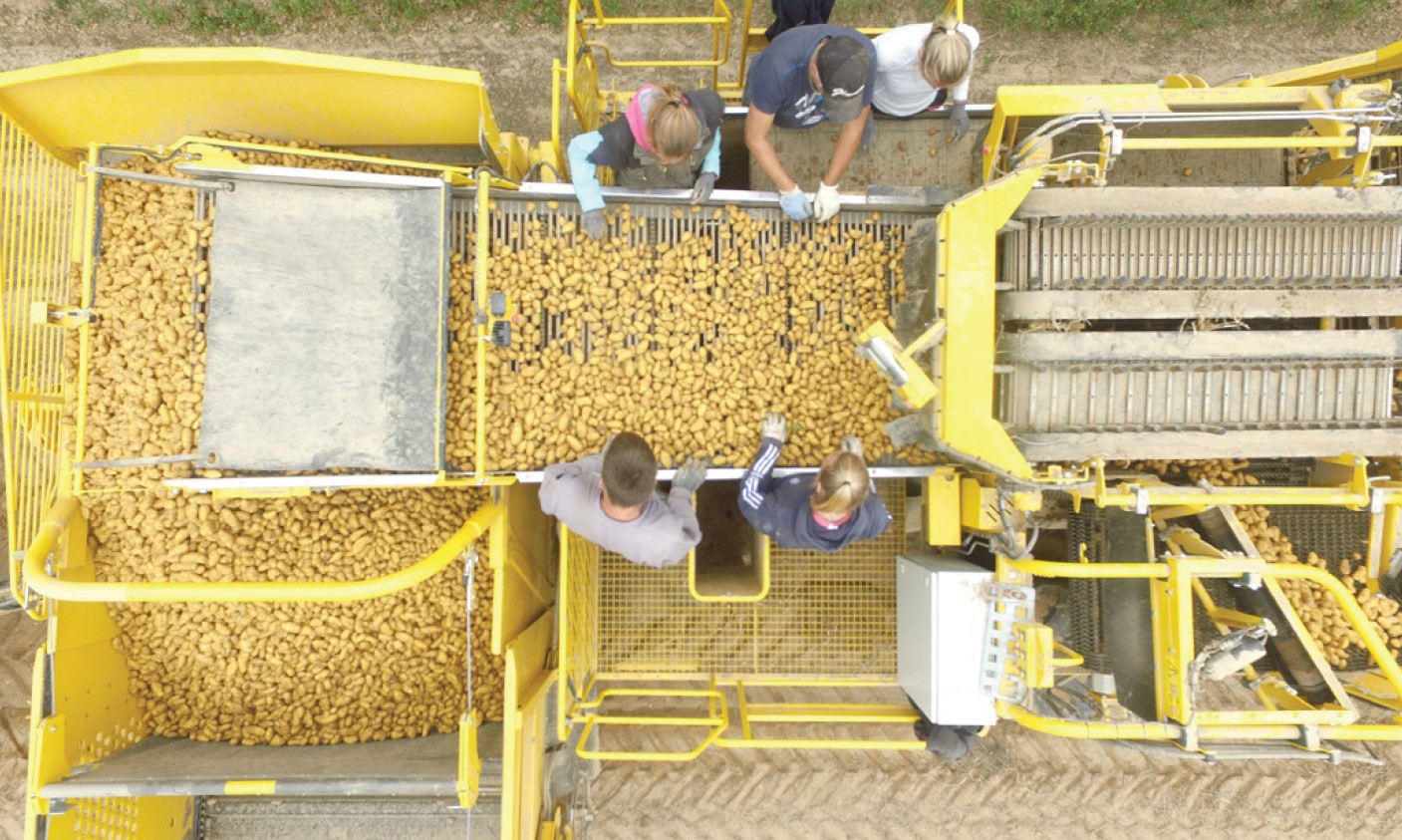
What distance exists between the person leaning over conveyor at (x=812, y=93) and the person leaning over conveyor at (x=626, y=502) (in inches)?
45.7

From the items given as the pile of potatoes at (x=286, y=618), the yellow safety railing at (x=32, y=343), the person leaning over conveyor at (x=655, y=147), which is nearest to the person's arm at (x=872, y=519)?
the person leaning over conveyor at (x=655, y=147)

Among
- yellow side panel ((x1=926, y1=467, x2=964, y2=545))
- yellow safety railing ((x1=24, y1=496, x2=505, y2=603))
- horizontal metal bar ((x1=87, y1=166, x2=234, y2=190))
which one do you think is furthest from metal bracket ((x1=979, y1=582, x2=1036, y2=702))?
horizontal metal bar ((x1=87, y1=166, x2=234, y2=190))

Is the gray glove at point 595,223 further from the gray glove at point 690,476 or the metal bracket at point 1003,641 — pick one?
the metal bracket at point 1003,641

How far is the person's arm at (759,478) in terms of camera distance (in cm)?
262

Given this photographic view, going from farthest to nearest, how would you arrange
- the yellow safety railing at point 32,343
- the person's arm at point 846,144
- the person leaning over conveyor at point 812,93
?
the yellow safety railing at point 32,343 < the person's arm at point 846,144 < the person leaning over conveyor at point 812,93

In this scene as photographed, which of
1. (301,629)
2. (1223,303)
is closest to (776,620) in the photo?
(301,629)

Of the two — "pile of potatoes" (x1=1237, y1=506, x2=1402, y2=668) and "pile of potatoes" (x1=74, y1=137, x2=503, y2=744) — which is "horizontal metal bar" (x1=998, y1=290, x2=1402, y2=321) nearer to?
"pile of potatoes" (x1=1237, y1=506, x2=1402, y2=668)

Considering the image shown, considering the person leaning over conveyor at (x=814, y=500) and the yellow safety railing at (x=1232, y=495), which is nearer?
the person leaning over conveyor at (x=814, y=500)

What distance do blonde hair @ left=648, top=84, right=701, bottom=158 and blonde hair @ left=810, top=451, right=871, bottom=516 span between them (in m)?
1.10

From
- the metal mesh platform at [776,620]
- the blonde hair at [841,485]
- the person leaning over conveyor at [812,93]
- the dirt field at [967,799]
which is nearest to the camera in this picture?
the blonde hair at [841,485]

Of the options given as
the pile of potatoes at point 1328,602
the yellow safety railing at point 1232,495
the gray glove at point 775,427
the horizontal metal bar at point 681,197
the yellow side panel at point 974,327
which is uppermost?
the horizontal metal bar at point 681,197

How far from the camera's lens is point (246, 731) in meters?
2.98

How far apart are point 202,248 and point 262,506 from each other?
1020mm

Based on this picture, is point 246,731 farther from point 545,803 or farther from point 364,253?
point 364,253
